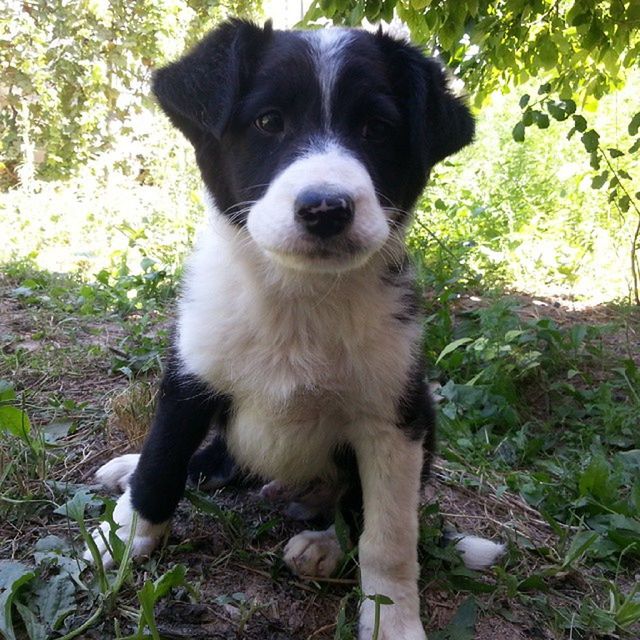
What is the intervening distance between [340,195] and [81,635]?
1.16 meters

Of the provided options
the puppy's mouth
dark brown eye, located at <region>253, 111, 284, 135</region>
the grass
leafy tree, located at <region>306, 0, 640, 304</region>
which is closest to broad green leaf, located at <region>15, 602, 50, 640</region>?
the grass

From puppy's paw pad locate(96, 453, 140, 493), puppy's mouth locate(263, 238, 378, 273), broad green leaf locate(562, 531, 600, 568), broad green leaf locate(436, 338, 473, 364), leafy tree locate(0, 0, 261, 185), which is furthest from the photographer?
leafy tree locate(0, 0, 261, 185)

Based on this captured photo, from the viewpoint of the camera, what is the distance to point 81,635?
1.56 metres

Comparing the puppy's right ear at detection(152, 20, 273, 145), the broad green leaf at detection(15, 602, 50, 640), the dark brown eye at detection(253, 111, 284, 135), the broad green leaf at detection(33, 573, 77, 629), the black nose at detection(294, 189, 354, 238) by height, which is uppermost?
the puppy's right ear at detection(152, 20, 273, 145)

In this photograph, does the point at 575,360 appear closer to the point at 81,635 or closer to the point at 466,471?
the point at 466,471

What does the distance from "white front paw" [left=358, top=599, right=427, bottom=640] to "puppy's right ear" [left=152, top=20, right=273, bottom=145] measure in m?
1.33

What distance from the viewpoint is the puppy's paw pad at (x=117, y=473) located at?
2264 mm

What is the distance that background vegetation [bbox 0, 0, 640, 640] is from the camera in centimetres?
184

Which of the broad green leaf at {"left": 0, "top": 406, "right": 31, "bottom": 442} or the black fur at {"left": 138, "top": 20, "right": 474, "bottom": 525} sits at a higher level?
the black fur at {"left": 138, "top": 20, "right": 474, "bottom": 525}

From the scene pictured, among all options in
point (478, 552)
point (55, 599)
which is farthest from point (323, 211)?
point (478, 552)

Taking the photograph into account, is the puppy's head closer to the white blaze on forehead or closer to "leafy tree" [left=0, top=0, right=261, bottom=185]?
the white blaze on forehead

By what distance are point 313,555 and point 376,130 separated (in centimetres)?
121

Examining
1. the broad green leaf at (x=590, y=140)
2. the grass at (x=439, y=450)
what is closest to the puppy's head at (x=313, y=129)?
the grass at (x=439, y=450)

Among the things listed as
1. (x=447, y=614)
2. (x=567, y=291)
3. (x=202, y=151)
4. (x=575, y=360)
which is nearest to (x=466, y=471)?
(x=447, y=614)
